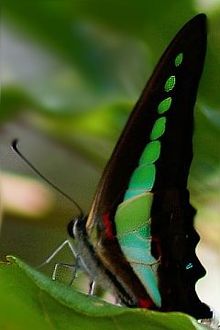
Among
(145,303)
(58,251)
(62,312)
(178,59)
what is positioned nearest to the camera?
(62,312)

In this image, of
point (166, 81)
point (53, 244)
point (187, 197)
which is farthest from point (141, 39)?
point (53, 244)

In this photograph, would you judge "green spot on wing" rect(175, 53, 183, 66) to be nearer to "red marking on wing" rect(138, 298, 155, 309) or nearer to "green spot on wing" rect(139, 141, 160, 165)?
"green spot on wing" rect(139, 141, 160, 165)

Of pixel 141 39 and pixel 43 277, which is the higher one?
pixel 141 39

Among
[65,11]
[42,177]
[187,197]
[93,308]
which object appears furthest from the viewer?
[42,177]

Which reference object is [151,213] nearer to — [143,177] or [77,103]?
[143,177]

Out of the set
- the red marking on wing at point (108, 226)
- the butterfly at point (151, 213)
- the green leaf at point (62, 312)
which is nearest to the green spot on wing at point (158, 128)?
the butterfly at point (151, 213)

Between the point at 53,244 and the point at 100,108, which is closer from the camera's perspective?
the point at 100,108

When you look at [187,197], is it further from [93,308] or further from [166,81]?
[93,308]

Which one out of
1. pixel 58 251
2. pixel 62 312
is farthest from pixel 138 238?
pixel 62 312
